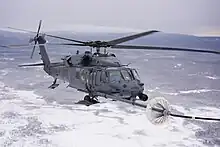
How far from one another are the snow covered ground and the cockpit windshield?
626 centimetres

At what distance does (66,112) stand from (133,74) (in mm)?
9075

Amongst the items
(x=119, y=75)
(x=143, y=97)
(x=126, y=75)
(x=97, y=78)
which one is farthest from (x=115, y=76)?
(x=143, y=97)

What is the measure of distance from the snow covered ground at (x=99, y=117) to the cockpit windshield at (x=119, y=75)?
6257 millimetres

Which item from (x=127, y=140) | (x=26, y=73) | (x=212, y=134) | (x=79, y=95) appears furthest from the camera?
(x=26, y=73)

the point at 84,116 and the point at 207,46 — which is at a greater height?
the point at 207,46

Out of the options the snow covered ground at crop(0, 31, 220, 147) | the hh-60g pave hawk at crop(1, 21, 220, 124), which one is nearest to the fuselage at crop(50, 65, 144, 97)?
the hh-60g pave hawk at crop(1, 21, 220, 124)

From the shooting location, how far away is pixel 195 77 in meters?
19.6

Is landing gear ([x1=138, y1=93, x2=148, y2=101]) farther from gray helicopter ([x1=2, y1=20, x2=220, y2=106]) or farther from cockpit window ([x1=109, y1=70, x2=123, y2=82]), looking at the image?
cockpit window ([x1=109, y1=70, x2=123, y2=82])

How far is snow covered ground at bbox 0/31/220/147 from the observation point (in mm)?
10984

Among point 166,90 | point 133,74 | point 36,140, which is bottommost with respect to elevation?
point 36,140

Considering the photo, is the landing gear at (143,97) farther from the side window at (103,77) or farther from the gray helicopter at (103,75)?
the side window at (103,77)

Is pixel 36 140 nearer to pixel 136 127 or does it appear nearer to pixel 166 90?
pixel 136 127

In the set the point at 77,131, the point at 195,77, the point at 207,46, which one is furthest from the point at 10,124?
the point at 207,46

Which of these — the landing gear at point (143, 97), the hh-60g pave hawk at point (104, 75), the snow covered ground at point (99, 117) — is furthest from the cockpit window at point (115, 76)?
the snow covered ground at point (99, 117)
